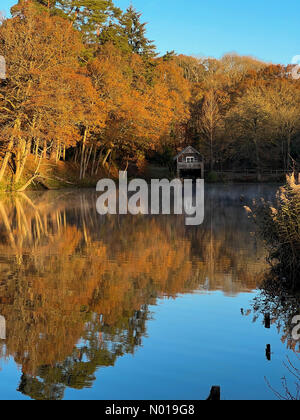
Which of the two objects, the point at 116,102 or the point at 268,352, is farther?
the point at 116,102

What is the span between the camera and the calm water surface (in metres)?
6.22

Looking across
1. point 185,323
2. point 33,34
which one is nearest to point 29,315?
point 185,323

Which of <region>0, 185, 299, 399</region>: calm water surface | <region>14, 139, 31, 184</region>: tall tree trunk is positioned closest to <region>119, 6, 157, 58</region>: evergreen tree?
<region>14, 139, 31, 184</region>: tall tree trunk

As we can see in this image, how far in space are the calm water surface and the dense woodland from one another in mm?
28902

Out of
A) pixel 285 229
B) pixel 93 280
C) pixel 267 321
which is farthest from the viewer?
pixel 93 280

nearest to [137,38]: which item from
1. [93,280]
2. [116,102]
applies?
[116,102]

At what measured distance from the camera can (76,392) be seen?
5.93 m

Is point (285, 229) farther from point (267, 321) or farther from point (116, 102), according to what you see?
point (116, 102)

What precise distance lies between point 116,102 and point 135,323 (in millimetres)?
53555

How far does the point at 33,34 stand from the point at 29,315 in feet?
129

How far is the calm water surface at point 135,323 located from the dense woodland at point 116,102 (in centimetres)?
2890

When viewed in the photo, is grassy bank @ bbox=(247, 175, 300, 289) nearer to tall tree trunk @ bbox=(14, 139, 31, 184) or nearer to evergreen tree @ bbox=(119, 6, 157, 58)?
tall tree trunk @ bbox=(14, 139, 31, 184)

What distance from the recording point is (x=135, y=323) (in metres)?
8.52

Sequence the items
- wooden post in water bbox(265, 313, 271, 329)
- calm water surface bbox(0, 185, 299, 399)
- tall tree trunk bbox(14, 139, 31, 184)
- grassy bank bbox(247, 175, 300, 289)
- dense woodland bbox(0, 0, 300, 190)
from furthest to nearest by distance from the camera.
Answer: tall tree trunk bbox(14, 139, 31, 184) → dense woodland bbox(0, 0, 300, 190) → grassy bank bbox(247, 175, 300, 289) → wooden post in water bbox(265, 313, 271, 329) → calm water surface bbox(0, 185, 299, 399)
